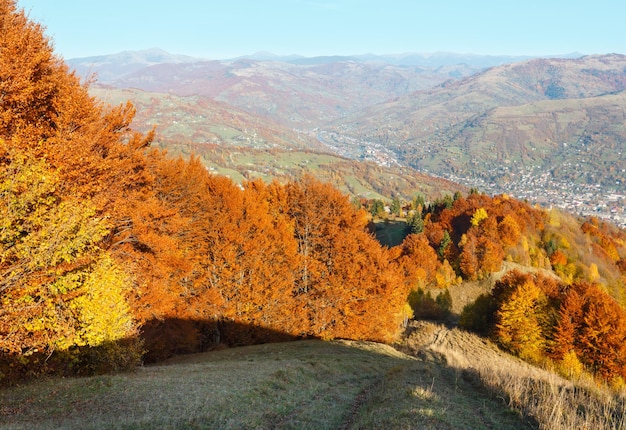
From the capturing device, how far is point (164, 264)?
27.0 meters

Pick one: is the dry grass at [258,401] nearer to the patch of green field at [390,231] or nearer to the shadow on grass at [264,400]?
the shadow on grass at [264,400]

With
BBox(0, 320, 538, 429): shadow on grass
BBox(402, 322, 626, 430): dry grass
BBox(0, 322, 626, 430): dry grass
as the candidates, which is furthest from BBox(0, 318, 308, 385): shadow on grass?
BBox(402, 322, 626, 430): dry grass

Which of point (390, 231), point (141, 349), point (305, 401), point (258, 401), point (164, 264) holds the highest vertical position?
point (164, 264)

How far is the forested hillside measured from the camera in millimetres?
14543

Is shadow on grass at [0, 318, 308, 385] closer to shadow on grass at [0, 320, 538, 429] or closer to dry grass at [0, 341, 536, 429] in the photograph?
dry grass at [0, 341, 536, 429]

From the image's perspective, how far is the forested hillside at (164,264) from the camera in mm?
14543

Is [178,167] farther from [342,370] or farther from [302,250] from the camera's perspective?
[342,370]

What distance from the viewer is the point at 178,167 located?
112 ft

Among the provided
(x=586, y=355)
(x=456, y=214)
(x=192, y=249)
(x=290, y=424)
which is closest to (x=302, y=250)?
(x=192, y=249)

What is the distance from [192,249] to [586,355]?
53.4 m

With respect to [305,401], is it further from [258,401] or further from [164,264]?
[164,264]

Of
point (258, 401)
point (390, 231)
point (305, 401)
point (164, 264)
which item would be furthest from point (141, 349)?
point (390, 231)

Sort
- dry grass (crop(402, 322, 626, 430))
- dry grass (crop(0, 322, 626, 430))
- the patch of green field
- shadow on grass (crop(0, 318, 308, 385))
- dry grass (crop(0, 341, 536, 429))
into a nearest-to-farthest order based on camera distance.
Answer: dry grass (crop(402, 322, 626, 430)) < dry grass (crop(0, 322, 626, 430)) < dry grass (crop(0, 341, 536, 429)) < shadow on grass (crop(0, 318, 308, 385)) < the patch of green field

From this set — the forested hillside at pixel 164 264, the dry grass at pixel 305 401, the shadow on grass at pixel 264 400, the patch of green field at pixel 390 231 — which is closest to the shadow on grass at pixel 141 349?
the forested hillside at pixel 164 264
